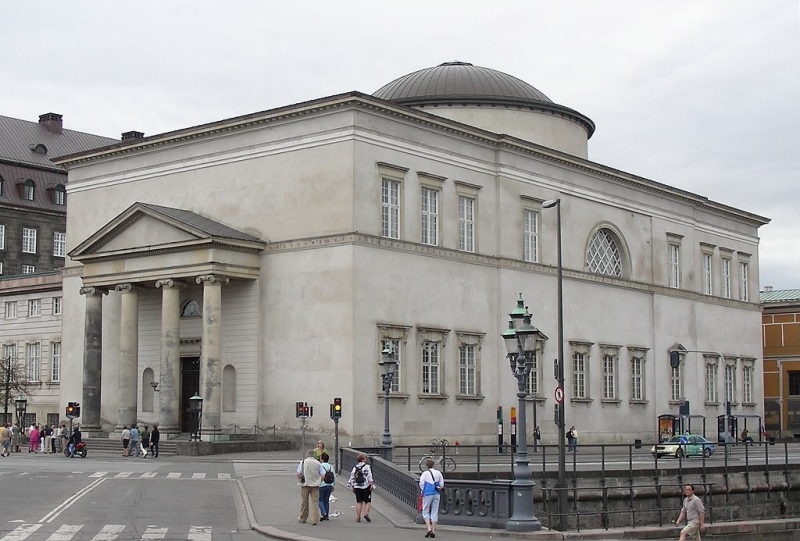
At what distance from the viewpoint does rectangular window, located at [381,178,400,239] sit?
57.7 m

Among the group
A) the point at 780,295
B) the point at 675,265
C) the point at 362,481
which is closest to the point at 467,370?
the point at 675,265

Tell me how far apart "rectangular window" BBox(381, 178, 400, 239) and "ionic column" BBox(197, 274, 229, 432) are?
779 cm

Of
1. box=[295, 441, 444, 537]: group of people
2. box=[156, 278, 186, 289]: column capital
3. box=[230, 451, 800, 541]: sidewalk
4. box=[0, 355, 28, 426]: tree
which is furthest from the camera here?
box=[0, 355, 28, 426]: tree

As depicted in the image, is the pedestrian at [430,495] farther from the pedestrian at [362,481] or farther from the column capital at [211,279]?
the column capital at [211,279]

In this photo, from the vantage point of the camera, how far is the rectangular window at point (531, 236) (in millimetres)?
65750

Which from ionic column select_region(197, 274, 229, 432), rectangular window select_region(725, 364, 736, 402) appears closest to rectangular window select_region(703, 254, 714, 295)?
rectangular window select_region(725, 364, 736, 402)

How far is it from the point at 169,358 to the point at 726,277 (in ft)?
144

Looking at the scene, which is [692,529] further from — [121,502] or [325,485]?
[121,502]

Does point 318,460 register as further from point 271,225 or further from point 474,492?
point 271,225

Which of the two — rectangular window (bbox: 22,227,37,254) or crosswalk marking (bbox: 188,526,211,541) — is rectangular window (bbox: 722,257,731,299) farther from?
crosswalk marking (bbox: 188,526,211,541)

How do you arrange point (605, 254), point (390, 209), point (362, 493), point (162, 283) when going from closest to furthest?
point (362, 493)
point (162, 283)
point (390, 209)
point (605, 254)

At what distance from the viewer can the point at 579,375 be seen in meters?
68.2

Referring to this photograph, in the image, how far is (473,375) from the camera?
6144 cm

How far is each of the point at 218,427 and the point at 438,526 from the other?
87.0ft
